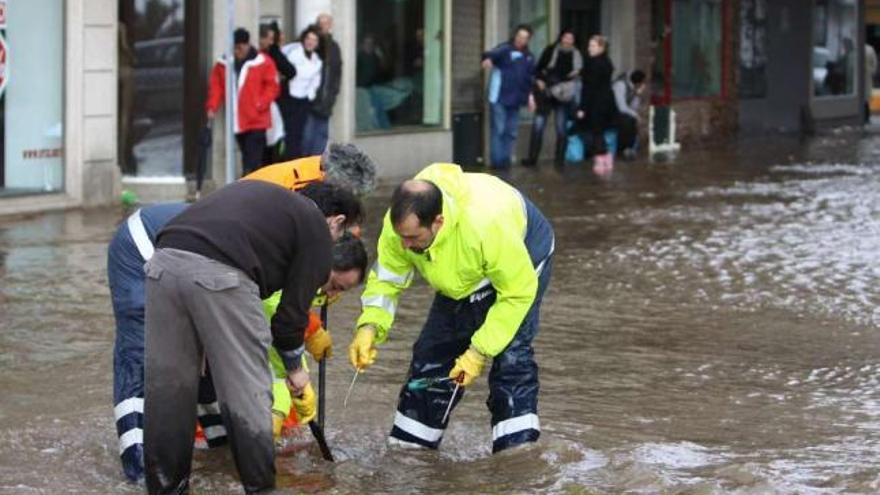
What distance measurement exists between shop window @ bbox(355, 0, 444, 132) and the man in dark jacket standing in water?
1540 centimetres

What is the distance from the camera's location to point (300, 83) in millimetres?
20391

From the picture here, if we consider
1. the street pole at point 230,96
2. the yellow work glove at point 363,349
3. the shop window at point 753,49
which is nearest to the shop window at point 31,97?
the street pole at point 230,96

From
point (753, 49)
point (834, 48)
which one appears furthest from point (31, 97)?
point (834, 48)

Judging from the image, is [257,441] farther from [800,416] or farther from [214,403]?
[800,416]

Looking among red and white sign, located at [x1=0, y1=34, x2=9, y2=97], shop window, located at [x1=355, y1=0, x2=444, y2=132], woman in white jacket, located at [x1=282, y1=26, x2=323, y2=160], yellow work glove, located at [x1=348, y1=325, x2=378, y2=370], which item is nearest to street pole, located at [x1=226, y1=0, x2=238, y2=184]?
woman in white jacket, located at [x1=282, y1=26, x2=323, y2=160]

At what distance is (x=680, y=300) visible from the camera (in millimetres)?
13305

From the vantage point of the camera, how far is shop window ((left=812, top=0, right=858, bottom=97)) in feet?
124

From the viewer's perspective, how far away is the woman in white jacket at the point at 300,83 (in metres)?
20.4

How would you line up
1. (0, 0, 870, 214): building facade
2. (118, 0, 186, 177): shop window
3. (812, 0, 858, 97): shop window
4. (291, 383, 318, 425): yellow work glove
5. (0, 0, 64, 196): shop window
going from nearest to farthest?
(291, 383, 318, 425): yellow work glove
(0, 0, 64, 196): shop window
(0, 0, 870, 214): building facade
(118, 0, 186, 177): shop window
(812, 0, 858, 97): shop window

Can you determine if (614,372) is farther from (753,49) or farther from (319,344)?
(753,49)

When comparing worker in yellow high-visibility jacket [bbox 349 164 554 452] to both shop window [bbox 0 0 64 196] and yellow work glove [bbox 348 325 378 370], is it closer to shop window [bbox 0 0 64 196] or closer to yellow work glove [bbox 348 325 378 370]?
yellow work glove [bbox 348 325 378 370]

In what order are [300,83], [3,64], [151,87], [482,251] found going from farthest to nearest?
[300,83]
[151,87]
[3,64]
[482,251]

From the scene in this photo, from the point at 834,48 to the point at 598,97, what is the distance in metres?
15.0

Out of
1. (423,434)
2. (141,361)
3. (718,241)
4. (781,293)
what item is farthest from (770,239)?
(141,361)
